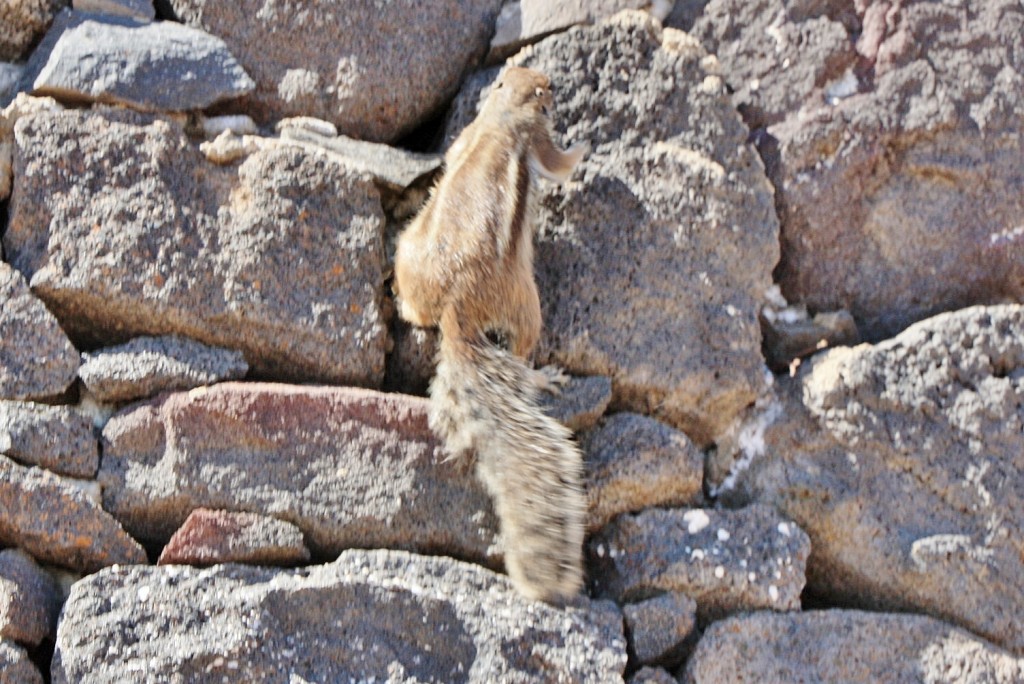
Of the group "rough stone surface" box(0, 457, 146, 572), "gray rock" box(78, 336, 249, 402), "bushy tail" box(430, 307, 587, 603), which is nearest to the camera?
"rough stone surface" box(0, 457, 146, 572)

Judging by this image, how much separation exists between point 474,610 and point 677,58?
7.05 feet

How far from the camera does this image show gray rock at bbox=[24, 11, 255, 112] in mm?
4070

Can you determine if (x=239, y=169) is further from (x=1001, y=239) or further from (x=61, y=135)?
(x=1001, y=239)

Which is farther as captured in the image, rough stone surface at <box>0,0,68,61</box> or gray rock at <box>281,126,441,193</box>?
rough stone surface at <box>0,0,68,61</box>

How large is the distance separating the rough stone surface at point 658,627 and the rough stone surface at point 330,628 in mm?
78

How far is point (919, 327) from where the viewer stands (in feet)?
13.2

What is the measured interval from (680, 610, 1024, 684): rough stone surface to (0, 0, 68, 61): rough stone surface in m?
3.19

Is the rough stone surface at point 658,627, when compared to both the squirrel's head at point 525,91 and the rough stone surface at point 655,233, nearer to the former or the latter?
the rough stone surface at point 655,233

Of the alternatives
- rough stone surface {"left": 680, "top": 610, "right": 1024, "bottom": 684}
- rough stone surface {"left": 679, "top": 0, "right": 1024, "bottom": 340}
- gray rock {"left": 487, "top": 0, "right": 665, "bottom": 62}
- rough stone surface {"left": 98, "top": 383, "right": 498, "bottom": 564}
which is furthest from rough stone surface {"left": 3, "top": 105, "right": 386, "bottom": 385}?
rough stone surface {"left": 679, "top": 0, "right": 1024, "bottom": 340}

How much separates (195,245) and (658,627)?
76.9 inches

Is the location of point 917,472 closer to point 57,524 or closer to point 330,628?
point 330,628

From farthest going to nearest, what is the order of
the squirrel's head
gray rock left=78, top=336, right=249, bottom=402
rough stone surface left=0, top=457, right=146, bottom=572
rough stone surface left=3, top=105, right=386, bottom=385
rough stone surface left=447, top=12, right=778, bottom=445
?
the squirrel's head → rough stone surface left=447, top=12, right=778, bottom=445 → rough stone surface left=3, top=105, right=386, bottom=385 → gray rock left=78, top=336, right=249, bottom=402 → rough stone surface left=0, top=457, right=146, bottom=572

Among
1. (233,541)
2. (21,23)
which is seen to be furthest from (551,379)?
(21,23)

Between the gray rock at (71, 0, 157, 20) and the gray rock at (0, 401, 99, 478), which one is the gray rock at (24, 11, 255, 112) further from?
the gray rock at (0, 401, 99, 478)
